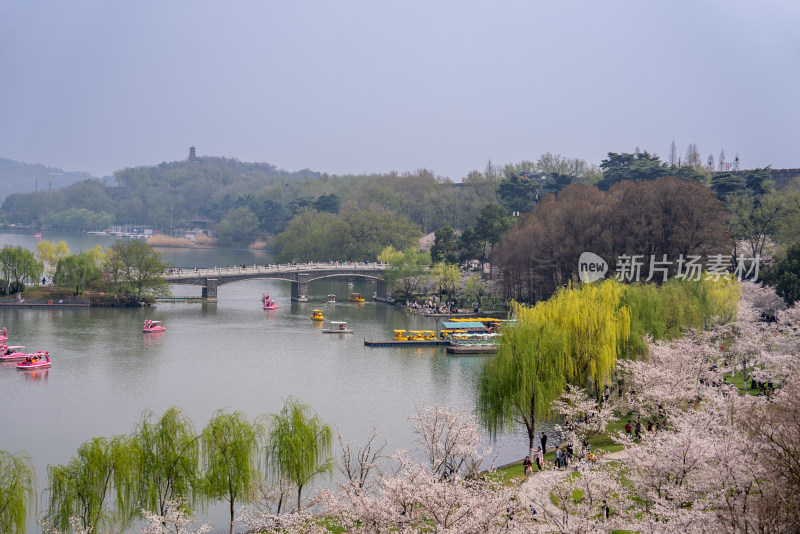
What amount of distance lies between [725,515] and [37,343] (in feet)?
153

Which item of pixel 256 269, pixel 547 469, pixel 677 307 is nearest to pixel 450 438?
pixel 547 469

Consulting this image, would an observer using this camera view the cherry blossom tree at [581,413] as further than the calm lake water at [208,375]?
No

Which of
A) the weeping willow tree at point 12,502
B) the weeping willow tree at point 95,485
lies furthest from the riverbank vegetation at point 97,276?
the weeping willow tree at point 12,502

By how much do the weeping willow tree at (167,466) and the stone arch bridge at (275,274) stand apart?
51.3 metres

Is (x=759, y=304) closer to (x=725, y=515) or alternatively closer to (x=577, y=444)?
(x=577, y=444)

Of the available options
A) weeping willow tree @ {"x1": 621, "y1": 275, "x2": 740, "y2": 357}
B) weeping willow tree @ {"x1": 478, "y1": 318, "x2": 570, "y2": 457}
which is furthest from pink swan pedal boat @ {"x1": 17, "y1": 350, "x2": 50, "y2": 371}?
weeping willow tree @ {"x1": 621, "y1": 275, "x2": 740, "y2": 357}

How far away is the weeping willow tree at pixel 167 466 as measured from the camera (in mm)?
23297

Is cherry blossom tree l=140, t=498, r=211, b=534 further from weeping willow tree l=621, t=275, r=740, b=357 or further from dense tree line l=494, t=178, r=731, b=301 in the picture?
dense tree line l=494, t=178, r=731, b=301

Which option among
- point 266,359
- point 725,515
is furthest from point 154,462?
point 266,359

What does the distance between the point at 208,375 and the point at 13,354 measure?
12.2 metres

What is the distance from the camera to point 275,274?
79062 millimetres

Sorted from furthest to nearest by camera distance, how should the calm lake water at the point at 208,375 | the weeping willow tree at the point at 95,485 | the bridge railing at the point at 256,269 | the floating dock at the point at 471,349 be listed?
1. the bridge railing at the point at 256,269
2. the floating dock at the point at 471,349
3. the calm lake water at the point at 208,375
4. the weeping willow tree at the point at 95,485

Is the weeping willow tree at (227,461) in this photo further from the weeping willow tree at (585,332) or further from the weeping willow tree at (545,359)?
the weeping willow tree at (585,332)

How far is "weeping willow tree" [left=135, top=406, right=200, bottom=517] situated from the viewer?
23.3 metres
